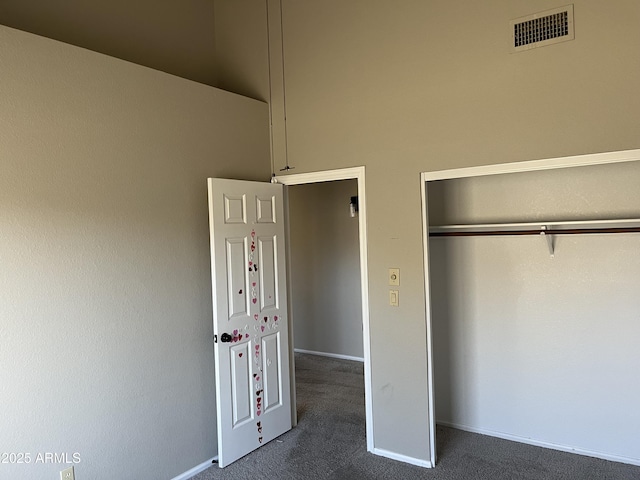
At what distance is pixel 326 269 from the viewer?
5789mm

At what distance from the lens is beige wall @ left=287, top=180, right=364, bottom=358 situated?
18.4 ft

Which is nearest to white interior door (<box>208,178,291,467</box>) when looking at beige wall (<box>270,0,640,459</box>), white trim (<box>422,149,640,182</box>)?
beige wall (<box>270,0,640,459</box>)

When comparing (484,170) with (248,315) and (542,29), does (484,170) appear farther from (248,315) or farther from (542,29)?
(248,315)

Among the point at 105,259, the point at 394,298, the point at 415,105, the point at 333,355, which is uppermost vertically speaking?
the point at 415,105

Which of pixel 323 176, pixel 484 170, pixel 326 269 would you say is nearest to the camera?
pixel 484 170

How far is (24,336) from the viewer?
7.66 feet

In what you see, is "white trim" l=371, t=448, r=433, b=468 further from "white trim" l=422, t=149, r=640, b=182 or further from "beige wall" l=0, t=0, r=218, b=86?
"beige wall" l=0, t=0, r=218, b=86

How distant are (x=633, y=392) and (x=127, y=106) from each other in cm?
371

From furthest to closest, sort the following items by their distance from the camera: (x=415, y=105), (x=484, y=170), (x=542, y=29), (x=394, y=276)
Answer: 1. (x=394, y=276)
2. (x=415, y=105)
3. (x=484, y=170)
4. (x=542, y=29)

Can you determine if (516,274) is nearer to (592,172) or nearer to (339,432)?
(592,172)

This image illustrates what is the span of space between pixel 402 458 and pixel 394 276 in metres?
1.27

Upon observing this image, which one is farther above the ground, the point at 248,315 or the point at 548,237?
the point at 548,237

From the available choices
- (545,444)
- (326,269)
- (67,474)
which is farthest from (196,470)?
(326,269)

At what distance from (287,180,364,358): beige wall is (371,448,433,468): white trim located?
2.24m
